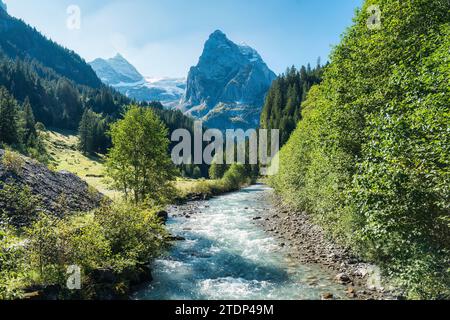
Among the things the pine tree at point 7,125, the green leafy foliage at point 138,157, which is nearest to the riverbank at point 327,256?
the green leafy foliage at point 138,157

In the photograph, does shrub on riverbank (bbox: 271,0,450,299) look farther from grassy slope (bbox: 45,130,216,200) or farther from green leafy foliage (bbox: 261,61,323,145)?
green leafy foliage (bbox: 261,61,323,145)

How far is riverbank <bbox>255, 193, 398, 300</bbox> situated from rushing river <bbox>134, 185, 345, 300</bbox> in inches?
32.3

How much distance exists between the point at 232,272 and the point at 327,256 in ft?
24.8

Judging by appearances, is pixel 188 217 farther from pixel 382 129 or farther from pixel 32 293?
pixel 382 129

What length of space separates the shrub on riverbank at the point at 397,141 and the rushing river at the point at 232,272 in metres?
4.43

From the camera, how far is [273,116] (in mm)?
152125

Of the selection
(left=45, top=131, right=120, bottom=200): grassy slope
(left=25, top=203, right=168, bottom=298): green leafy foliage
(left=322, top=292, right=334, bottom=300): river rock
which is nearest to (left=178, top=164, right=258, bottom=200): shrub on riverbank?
(left=25, top=203, right=168, bottom=298): green leafy foliage

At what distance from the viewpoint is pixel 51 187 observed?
28953 mm

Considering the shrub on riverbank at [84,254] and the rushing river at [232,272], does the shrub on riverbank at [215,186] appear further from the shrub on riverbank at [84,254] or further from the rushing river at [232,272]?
the shrub on riverbank at [84,254]

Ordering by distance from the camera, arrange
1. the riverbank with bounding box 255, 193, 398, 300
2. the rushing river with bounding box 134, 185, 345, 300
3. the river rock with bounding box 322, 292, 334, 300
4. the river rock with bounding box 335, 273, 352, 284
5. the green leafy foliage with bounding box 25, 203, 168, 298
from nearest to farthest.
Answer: the green leafy foliage with bounding box 25, 203, 168, 298
the river rock with bounding box 322, 292, 334, 300
the riverbank with bounding box 255, 193, 398, 300
the rushing river with bounding box 134, 185, 345, 300
the river rock with bounding box 335, 273, 352, 284

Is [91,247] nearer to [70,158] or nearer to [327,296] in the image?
[327,296]

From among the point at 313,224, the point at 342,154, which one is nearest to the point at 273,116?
the point at 313,224

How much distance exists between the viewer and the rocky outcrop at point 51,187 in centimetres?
2479

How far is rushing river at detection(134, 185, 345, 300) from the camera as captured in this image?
661 inches
